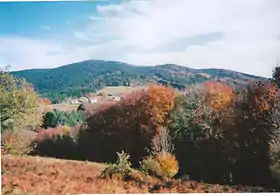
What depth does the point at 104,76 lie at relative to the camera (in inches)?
233

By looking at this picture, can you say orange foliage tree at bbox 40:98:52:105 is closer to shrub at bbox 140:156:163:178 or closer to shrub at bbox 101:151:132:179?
shrub at bbox 101:151:132:179

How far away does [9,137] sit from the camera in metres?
5.67

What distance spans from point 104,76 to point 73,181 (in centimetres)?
110

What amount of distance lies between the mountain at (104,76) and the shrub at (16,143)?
47 cm

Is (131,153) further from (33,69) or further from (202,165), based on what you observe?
(33,69)

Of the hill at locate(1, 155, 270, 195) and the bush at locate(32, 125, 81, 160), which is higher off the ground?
the bush at locate(32, 125, 81, 160)

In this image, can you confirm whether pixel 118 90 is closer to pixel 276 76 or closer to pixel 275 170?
pixel 276 76

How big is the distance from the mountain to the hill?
2.27ft

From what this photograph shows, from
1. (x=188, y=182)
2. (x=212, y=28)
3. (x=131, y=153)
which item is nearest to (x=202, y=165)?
(x=188, y=182)

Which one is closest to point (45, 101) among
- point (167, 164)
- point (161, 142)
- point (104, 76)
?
point (104, 76)

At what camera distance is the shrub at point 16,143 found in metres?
5.64

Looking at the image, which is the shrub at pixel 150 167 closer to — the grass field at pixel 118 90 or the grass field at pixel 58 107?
the grass field at pixel 118 90

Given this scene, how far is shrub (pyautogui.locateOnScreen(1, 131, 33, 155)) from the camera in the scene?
5.64 meters

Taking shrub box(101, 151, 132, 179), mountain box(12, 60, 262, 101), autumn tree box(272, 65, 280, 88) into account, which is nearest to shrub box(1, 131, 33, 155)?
mountain box(12, 60, 262, 101)
